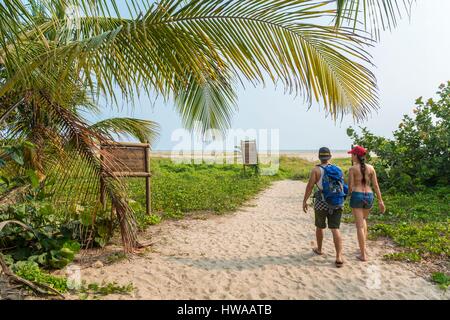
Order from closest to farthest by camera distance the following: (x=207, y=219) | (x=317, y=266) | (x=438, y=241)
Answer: (x=317, y=266), (x=438, y=241), (x=207, y=219)

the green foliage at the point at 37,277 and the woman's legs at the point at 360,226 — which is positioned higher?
the woman's legs at the point at 360,226

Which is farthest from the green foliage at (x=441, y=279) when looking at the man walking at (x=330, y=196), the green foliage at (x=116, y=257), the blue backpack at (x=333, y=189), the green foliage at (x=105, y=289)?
the green foliage at (x=116, y=257)

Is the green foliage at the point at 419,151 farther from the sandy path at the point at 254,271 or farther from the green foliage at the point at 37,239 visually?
the green foliage at the point at 37,239

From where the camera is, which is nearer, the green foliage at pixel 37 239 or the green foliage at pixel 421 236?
the green foliage at pixel 37 239

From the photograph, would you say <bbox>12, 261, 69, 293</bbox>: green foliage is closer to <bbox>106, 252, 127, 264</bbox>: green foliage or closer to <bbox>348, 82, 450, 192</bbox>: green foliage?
<bbox>106, 252, 127, 264</bbox>: green foliage

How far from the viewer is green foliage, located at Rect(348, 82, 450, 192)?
10.6 metres

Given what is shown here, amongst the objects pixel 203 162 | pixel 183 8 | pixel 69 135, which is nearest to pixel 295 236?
pixel 69 135

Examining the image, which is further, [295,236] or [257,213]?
[257,213]

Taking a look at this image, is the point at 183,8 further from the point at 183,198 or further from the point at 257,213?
the point at 183,198

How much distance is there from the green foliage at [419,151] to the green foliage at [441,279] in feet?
22.6

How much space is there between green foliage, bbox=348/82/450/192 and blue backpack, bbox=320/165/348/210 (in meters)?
7.03

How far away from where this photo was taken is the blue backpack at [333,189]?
4461 millimetres

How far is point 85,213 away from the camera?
4.21 metres
